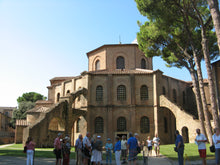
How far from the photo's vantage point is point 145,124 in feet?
86.5

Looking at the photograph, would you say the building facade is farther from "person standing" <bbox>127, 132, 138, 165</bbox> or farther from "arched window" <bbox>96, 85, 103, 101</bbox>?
"person standing" <bbox>127, 132, 138, 165</bbox>

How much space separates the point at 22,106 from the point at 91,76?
101ft

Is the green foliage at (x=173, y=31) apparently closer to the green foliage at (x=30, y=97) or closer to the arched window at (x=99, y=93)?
the arched window at (x=99, y=93)

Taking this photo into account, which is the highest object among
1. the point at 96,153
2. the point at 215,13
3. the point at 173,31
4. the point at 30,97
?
the point at 173,31

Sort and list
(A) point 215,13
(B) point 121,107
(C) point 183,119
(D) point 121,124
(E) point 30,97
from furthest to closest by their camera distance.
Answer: (E) point 30,97, (B) point 121,107, (D) point 121,124, (C) point 183,119, (A) point 215,13

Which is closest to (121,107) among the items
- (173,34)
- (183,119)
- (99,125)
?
(99,125)

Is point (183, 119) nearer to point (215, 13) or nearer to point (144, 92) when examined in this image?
point (144, 92)

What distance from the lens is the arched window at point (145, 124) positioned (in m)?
26.1

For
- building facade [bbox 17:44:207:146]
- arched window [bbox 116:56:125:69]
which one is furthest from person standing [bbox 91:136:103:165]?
arched window [bbox 116:56:125:69]

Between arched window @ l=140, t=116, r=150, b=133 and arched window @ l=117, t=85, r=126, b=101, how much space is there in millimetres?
3564

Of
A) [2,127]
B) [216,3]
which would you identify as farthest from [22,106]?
[216,3]

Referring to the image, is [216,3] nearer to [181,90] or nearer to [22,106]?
[181,90]

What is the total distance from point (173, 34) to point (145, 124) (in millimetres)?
11474

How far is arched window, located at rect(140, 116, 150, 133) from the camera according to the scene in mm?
26080
